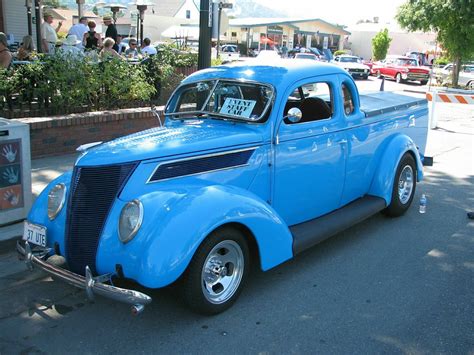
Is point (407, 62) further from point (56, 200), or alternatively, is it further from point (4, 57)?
point (56, 200)

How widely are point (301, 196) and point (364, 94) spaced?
2.79 m

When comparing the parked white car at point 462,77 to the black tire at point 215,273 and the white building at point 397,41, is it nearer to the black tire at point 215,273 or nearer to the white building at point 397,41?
the black tire at point 215,273

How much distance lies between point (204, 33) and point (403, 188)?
351 cm

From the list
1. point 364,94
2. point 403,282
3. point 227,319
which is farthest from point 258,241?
point 364,94

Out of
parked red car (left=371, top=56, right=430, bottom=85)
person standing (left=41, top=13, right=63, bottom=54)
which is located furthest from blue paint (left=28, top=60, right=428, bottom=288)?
parked red car (left=371, top=56, right=430, bottom=85)

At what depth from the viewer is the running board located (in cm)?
451

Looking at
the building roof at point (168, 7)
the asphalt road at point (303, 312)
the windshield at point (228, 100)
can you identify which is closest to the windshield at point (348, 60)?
the asphalt road at point (303, 312)

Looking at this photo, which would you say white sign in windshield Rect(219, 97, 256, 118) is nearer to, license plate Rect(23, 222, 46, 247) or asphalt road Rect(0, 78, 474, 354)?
asphalt road Rect(0, 78, 474, 354)

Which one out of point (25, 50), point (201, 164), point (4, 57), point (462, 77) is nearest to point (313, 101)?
point (201, 164)

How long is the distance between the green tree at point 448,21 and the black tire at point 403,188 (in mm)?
20402

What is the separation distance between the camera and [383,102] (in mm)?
6477

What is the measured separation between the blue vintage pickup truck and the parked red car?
2760cm

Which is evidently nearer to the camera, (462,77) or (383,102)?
(383,102)

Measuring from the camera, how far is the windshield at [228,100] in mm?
4609
